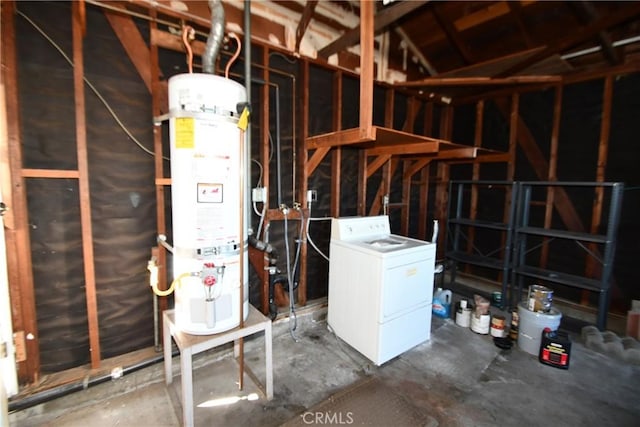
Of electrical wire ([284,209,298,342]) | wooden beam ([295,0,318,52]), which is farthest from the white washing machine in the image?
wooden beam ([295,0,318,52])

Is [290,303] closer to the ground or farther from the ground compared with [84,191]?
closer to the ground

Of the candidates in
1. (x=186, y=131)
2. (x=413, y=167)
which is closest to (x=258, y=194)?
(x=186, y=131)

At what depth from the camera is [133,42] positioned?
184 centimetres

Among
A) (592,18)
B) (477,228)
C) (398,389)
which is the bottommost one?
(398,389)

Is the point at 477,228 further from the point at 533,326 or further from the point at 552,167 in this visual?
the point at 533,326

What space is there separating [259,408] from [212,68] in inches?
82.5

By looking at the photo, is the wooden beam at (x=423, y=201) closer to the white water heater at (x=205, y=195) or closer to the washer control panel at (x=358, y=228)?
the washer control panel at (x=358, y=228)

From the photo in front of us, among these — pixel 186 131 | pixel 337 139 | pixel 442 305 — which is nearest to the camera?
pixel 186 131

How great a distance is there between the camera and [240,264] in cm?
165

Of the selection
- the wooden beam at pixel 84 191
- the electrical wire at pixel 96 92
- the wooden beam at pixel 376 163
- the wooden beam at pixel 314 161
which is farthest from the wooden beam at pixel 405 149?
the wooden beam at pixel 84 191

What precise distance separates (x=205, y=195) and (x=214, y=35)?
39.2 inches

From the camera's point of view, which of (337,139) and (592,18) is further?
(592,18)

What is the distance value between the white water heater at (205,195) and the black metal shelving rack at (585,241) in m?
2.80

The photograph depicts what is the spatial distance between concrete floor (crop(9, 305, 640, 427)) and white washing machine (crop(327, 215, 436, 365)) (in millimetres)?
153
